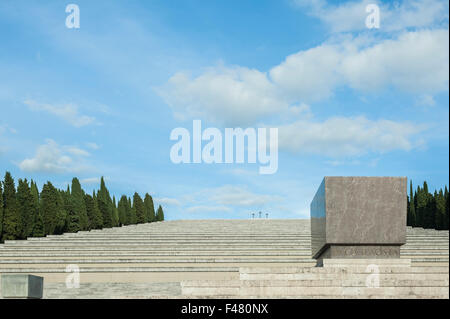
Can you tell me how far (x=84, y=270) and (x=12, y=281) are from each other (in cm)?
721

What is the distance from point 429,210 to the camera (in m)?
32.8

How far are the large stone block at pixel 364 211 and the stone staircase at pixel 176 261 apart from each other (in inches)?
38.1

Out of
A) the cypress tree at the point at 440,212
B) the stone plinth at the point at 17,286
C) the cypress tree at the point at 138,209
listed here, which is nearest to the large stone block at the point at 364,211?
the stone plinth at the point at 17,286

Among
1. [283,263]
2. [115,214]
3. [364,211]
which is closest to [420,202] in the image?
[283,263]

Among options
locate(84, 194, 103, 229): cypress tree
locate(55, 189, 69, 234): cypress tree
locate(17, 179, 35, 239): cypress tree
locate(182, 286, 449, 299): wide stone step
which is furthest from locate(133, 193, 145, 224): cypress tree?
locate(182, 286, 449, 299): wide stone step

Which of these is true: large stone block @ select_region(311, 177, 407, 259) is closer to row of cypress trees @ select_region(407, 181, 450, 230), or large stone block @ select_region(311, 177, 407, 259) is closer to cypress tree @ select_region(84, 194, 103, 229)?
row of cypress trees @ select_region(407, 181, 450, 230)

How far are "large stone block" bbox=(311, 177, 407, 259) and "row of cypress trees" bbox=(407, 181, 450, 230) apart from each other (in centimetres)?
1961

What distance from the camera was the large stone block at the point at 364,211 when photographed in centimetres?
1284

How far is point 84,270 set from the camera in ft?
58.4

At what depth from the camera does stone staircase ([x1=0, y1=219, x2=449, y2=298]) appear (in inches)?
468

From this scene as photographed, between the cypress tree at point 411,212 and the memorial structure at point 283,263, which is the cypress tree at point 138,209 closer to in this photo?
the memorial structure at point 283,263
